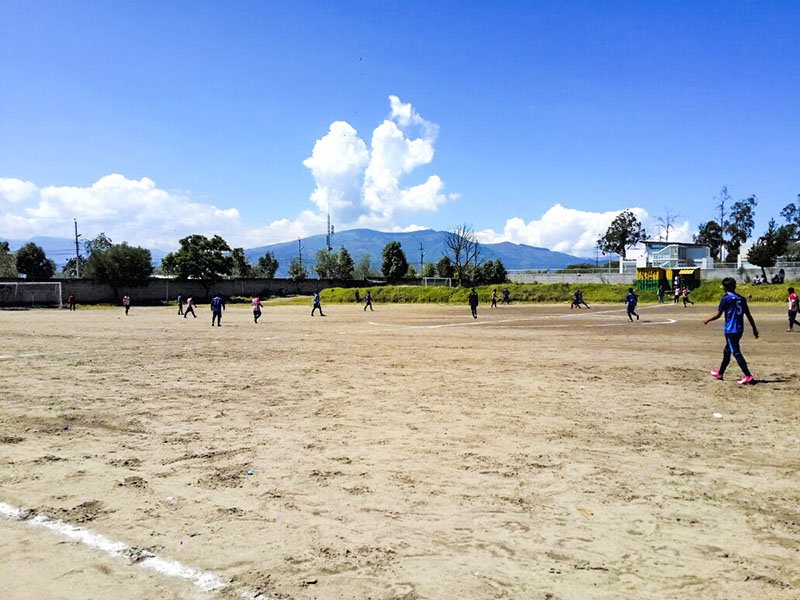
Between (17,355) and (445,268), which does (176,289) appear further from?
(17,355)

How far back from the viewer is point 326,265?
127m

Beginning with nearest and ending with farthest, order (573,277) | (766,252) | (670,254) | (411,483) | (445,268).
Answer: (411,483)
(766,252)
(573,277)
(670,254)
(445,268)

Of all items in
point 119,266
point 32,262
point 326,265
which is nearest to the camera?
point 119,266

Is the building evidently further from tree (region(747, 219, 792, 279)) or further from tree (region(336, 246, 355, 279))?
tree (region(336, 246, 355, 279))

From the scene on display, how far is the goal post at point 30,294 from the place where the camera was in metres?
55.8

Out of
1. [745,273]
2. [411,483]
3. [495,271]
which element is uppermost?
[495,271]

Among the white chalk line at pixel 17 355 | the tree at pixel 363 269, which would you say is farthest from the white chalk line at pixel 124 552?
the tree at pixel 363 269

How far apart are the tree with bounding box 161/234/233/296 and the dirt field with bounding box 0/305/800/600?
74.6 m

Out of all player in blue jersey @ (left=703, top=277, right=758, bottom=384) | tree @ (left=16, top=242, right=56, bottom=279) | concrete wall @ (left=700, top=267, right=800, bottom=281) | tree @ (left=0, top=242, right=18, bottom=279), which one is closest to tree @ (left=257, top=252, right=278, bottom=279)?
tree @ (left=16, top=242, right=56, bottom=279)

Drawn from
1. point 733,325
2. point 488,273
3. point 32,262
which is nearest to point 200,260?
point 32,262

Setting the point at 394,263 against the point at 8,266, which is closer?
the point at 8,266

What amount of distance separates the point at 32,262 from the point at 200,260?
125ft

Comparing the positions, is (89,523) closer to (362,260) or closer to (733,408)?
(733,408)

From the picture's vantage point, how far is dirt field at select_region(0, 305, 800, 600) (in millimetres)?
3748
